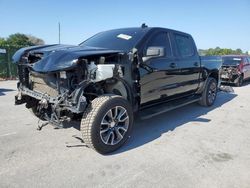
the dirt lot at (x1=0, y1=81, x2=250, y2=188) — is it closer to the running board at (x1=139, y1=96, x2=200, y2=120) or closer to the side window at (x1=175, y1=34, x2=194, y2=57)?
the running board at (x1=139, y1=96, x2=200, y2=120)

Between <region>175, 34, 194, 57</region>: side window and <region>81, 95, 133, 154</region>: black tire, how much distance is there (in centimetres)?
223

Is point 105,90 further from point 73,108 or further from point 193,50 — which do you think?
point 193,50

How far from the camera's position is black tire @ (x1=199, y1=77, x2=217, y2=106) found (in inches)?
270

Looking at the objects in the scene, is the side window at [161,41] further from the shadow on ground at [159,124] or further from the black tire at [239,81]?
the black tire at [239,81]

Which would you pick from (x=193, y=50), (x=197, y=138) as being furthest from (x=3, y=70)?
(x=197, y=138)

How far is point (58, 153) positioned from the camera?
12.3 ft

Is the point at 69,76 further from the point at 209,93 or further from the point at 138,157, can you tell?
the point at 209,93

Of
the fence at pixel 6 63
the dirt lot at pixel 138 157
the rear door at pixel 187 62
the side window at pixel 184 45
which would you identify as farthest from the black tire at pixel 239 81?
the fence at pixel 6 63

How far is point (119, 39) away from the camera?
4.64m

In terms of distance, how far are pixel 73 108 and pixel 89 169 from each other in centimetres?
85

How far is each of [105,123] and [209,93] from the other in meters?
4.32

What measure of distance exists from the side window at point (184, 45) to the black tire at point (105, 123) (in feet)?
7.33

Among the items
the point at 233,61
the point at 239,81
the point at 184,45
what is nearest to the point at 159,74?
the point at 184,45

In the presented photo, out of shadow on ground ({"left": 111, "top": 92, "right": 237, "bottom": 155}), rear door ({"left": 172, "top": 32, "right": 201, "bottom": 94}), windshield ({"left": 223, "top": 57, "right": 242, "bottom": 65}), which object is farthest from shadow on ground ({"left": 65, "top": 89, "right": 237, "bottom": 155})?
windshield ({"left": 223, "top": 57, "right": 242, "bottom": 65})
